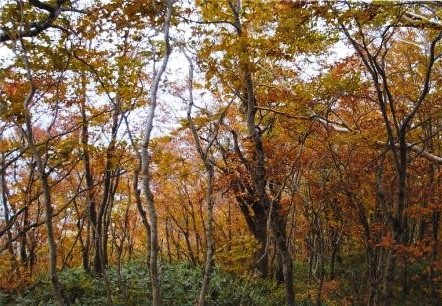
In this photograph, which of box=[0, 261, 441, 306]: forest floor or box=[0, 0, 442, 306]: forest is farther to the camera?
box=[0, 261, 441, 306]: forest floor

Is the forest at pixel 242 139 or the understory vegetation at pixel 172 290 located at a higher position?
the forest at pixel 242 139

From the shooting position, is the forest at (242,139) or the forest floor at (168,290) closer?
the forest at (242,139)

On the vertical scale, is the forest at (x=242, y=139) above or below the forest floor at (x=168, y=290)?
above

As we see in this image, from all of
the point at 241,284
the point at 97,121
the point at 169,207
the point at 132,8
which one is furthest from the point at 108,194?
the point at 169,207

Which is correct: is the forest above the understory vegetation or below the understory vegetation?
above

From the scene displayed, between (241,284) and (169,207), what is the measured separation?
11.2 m

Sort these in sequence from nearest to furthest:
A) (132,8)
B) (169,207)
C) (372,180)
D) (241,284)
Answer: (132,8), (372,180), (241,284), (169,207)

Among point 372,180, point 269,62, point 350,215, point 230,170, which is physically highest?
point 269,62

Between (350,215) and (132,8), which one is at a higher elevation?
(132,8)

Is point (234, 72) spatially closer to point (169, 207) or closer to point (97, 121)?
point (97, 121)

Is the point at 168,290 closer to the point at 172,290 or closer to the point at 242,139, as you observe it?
the point at 172,290

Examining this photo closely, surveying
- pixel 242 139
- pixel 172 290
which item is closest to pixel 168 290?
pixel 172 290

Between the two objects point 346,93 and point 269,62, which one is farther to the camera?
point 269,62

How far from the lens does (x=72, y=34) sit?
7324 mm
